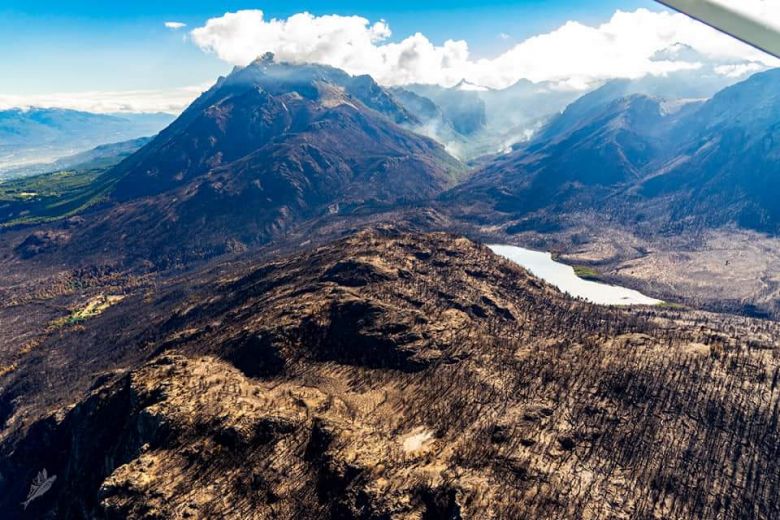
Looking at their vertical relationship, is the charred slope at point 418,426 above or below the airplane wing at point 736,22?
below

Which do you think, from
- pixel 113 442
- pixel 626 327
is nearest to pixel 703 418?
pixel 626 327

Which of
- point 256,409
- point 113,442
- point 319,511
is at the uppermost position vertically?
point 256,409

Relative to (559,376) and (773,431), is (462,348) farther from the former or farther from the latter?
(773,431)

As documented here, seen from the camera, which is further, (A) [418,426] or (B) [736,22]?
(A) [418,426]

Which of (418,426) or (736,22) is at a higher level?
(736,22)
